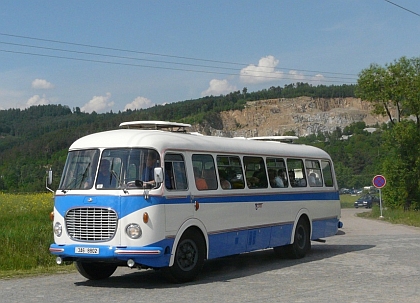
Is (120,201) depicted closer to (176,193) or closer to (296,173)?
(176,193)

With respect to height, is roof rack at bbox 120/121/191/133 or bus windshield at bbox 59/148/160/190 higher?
roof rack at bbox 120/121/191/133

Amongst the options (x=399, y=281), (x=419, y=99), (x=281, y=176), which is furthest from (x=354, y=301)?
(x=419, y=99)

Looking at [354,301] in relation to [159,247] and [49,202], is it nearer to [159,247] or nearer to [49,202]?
[159,247]

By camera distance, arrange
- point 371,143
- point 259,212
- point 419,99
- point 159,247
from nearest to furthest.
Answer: point 159,247 < point 259,212 < point 419,99 < point 371,143

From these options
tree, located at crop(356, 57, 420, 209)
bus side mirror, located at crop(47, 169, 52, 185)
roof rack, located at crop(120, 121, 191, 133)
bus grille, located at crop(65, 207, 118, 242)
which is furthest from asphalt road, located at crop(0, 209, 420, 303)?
tree, located at crop(356, 57, 420, 209)

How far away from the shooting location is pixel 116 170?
40.2 feet

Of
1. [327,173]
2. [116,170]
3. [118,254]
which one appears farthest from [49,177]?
[327,173]

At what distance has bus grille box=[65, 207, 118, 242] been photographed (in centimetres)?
1188

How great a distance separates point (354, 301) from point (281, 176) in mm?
6656

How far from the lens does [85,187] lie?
12.3 metres

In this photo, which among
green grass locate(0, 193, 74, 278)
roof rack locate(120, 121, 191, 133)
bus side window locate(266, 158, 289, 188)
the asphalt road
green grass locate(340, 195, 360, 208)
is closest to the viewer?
the asphalt road

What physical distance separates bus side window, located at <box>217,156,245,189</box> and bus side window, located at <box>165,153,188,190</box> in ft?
4.53

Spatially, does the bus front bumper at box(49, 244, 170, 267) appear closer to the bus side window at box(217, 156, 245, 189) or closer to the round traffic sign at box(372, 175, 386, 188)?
the bus side window at box(217, 156, 245, 189)

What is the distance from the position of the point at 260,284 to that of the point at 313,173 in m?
6.66
